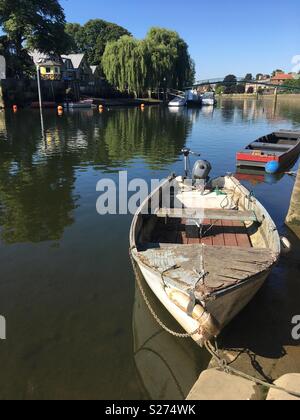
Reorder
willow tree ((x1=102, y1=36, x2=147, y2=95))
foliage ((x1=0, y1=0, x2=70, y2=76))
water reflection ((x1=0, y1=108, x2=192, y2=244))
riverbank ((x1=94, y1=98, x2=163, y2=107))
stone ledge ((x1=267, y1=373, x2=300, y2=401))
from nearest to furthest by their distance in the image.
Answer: stone ledge ((x1=267, y1=373, x2=300, y2=401)), water reflection ((x1=0, y1=108, x2=192, y2=244)), foliage ((x1=0, y1=0, x2=70, y2=76)), willow tree ((x1=102, y1=36, x2=147, y2=95)), riverbank ((x1=94, y1=98, x2=163, y2=107))

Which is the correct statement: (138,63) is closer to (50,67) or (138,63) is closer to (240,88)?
(50,67)

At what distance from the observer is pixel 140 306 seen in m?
8.21

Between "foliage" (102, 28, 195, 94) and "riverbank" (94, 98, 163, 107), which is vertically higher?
"foliage" (102, 28, 195, 94)

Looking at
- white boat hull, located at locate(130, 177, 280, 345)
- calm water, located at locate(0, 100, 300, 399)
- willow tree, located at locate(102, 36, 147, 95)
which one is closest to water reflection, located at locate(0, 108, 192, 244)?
calm water, located at locate(0, 100, 300, 399)

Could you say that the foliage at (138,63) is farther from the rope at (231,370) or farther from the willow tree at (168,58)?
the rope at (231,370)

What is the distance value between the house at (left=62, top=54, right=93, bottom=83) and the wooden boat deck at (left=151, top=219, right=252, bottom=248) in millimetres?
72314

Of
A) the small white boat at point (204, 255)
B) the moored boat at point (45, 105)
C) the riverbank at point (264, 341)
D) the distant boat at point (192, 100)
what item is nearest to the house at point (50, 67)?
the moored boat at point (45, 105)

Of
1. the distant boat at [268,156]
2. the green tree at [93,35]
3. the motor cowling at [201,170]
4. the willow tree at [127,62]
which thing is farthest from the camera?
the green tree at [93,35]

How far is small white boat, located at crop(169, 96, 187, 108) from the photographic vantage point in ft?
253

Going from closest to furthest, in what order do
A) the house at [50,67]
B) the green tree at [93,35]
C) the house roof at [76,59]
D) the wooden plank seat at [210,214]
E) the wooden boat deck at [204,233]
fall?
the wooden boat deck at [204,233]
the wooden plank seat at [210,214]
the house at [50,67]
the house roof at [76,59]
the green tree at [93,35]

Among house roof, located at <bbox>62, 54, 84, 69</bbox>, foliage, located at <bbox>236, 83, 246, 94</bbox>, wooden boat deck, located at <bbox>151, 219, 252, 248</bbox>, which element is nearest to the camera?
wooden boat deck, located at <bbox>151, 219, 252, 248</bbox>

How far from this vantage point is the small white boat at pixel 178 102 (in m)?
77.2

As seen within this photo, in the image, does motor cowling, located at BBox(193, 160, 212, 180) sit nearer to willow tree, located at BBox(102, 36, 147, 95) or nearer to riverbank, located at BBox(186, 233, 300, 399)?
riverbank, located at BBox(186, 233, 300, 399)

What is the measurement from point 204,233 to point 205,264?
10.00 feet
